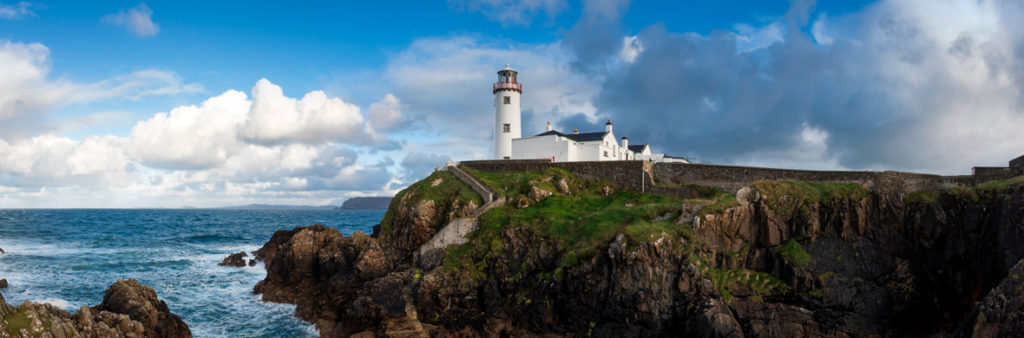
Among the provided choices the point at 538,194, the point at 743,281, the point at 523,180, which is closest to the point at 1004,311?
the point at 743,281

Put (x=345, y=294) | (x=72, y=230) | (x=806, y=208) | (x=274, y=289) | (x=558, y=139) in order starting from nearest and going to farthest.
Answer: (x=806, y=208)
(x=345, y=294)
(x=274, y=289)
(x=558, y=139)
(x=72, y=230)

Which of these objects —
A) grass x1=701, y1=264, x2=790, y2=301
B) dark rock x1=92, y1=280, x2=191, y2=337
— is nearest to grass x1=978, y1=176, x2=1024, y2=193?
grass x1=701, y1=264, x2=790, y2=301

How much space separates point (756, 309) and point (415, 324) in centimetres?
1504

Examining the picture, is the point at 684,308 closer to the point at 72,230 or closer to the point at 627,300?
the point at 627,300

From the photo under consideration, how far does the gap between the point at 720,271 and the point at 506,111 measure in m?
26.6

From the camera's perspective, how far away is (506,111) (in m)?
47.6

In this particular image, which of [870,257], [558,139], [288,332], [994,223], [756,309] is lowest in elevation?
[288,332]

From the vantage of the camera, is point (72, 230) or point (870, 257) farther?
point (72, 230)

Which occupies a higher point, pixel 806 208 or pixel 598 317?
pixel 806 208

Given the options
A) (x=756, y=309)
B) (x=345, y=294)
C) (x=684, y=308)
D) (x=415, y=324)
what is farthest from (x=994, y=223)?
(x=345, y=294)

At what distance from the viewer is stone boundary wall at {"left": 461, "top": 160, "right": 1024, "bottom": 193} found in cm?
2828

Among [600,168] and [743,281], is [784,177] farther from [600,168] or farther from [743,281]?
[600,168]

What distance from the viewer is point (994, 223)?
23.7 metres

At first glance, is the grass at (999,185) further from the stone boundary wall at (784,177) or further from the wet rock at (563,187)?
the wet rock at (563,187)
